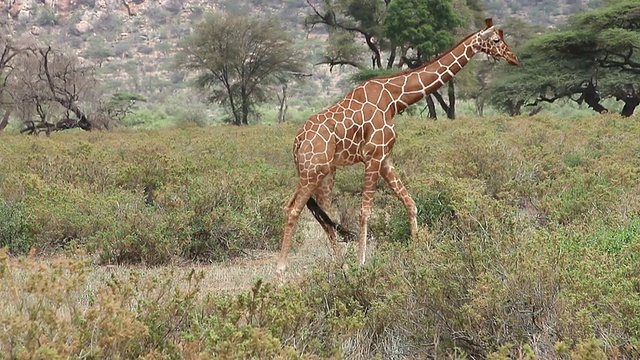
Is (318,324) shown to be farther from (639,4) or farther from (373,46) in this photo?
(373,46)

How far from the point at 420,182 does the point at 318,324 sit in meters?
3.50

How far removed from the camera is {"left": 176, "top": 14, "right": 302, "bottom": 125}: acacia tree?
37.2 metres

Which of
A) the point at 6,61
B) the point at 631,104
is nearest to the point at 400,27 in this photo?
the point at 631,104

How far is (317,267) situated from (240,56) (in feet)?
109

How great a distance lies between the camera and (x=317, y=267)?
525 centimetres

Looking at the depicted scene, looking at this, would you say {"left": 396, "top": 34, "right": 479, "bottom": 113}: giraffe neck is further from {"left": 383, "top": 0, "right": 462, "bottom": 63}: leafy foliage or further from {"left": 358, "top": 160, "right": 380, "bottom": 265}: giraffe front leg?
{"left": 383, "top": 0, "right": 462, "bottom": 63}: leafy foliage

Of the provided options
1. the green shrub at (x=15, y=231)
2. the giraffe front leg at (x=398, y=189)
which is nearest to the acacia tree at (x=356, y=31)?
the green shrub at (x=15, y=231)

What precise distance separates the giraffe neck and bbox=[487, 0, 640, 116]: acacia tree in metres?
21.9

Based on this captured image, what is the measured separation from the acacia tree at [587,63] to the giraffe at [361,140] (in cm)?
2222

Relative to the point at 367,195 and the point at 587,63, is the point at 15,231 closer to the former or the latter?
the point at 367,195

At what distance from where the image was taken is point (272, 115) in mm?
52188

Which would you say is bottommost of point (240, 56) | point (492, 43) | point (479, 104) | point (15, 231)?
point (479, 104)

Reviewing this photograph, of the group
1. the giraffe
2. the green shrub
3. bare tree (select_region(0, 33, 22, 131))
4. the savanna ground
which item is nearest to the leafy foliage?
bare tree (select_region(0, 33, 22, 131))

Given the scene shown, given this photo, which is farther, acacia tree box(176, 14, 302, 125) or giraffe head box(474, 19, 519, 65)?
acacia tree box(176, 14, 302, 125)
